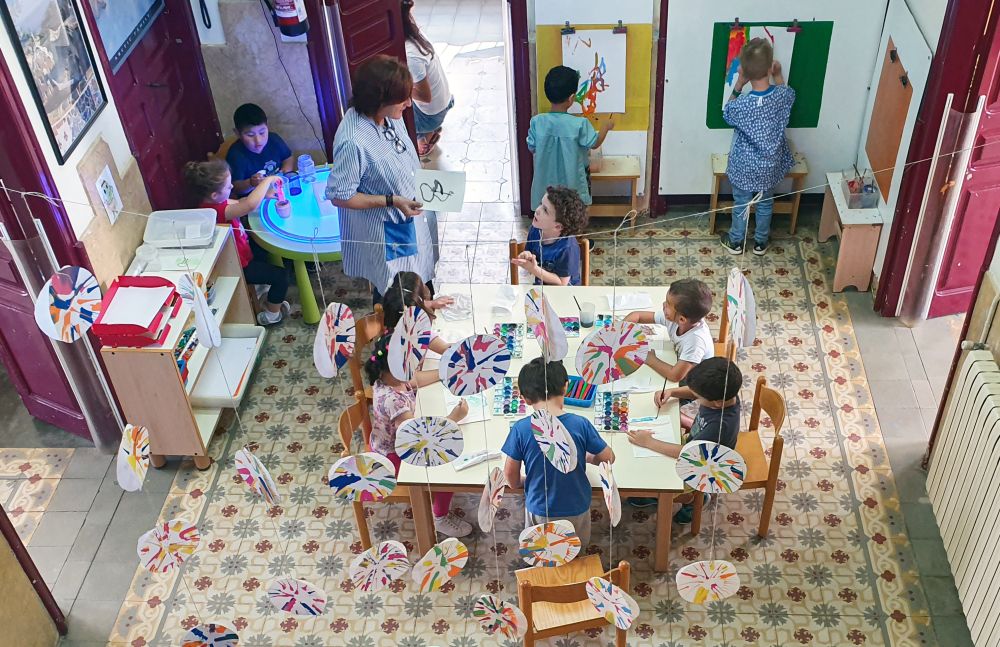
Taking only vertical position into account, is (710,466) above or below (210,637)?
above

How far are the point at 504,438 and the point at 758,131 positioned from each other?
265cm

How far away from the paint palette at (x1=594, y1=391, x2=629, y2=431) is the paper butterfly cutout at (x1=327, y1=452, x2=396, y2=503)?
1157 mm

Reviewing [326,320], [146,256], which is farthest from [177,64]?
[326,320]

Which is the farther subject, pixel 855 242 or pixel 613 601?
pixel 855 242

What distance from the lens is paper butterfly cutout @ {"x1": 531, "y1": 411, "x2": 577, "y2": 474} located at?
3.11 m

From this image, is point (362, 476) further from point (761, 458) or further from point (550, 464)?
point (761, 458)

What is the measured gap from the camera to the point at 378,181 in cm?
473

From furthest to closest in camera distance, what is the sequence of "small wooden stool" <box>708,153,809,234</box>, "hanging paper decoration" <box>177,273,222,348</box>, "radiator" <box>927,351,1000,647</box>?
1. "small wooden stool" <box>708,153,809,234</box>
2. "radiator" <box>927,351,1000,647</box>
3. "hanging paper decoration" <box>177,273,222,348</box>

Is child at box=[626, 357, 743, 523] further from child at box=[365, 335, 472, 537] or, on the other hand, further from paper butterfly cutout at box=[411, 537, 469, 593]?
paper butterfly cutout at box=[411, 537, 469, 593]

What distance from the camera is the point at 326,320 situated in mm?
3279

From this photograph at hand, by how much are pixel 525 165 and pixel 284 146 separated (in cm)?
150

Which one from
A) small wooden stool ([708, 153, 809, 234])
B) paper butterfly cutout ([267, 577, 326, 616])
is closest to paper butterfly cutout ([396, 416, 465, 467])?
paper butterfly cutout ([267, 577, 326, 616])

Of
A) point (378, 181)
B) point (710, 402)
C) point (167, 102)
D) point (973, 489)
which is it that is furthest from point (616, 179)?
point (973, 489)

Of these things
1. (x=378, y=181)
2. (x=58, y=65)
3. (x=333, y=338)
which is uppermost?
(x=58, y=65)
